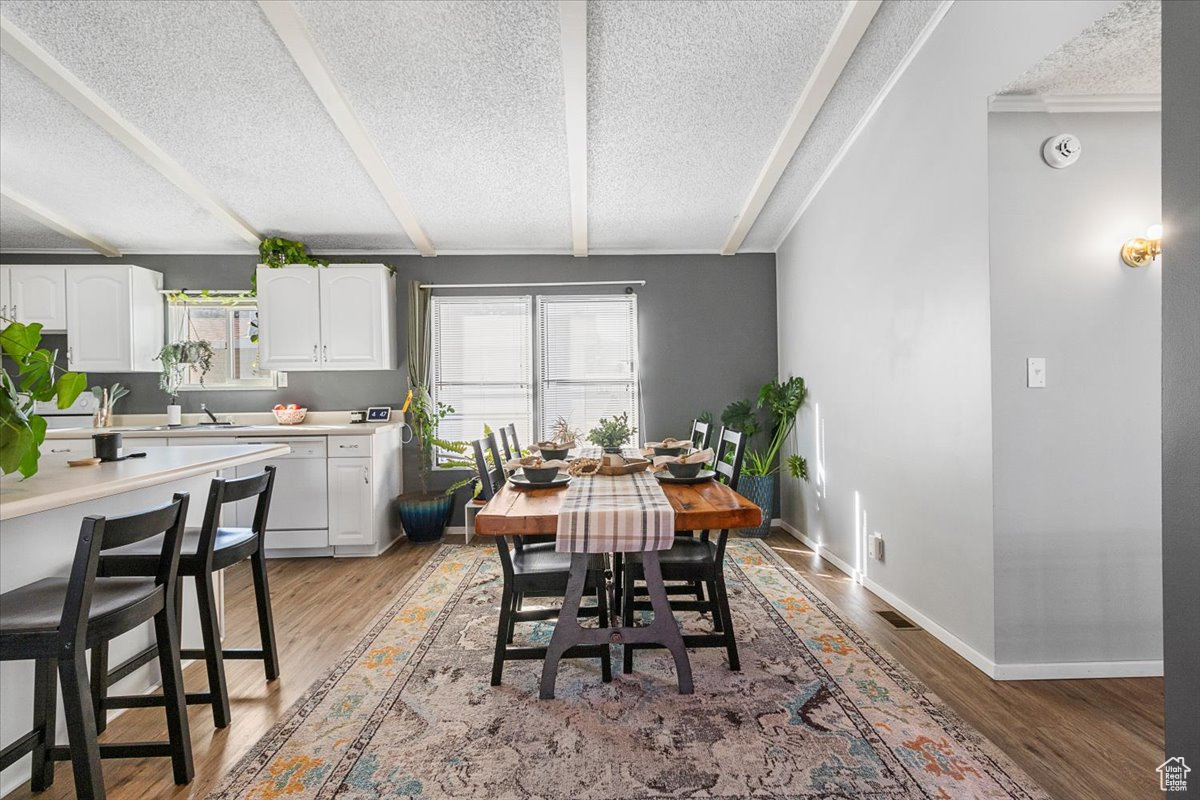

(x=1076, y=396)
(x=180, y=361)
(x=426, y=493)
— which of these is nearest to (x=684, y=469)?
(x=1076, y=396)

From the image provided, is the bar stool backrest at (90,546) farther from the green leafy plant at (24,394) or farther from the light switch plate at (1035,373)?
the light switch plate at (1035,373)

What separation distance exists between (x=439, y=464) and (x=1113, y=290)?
4.44 m

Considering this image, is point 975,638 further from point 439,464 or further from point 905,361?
point 439,464

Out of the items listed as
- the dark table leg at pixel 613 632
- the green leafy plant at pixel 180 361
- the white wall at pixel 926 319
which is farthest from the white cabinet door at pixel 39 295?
the white wall at pixel 926 319

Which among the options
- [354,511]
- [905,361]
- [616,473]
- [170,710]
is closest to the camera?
[170,710]

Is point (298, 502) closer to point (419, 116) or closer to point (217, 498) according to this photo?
point (217, 498)

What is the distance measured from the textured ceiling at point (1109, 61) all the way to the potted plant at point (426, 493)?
417cm

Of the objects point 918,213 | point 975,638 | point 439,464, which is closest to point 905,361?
point 918,213

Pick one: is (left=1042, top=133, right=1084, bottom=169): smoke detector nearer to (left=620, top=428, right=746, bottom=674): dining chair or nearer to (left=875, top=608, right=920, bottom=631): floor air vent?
(left=620, top=428, right=746, bottom=674): dining chair

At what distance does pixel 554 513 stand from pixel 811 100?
2.56 metres

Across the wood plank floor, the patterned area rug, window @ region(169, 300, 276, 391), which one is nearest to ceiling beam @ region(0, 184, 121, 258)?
window @ region(169, 300, 276, 391)

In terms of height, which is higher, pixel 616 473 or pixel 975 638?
pixel 616 473

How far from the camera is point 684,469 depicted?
8.43ft

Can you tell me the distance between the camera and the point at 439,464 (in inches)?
204
